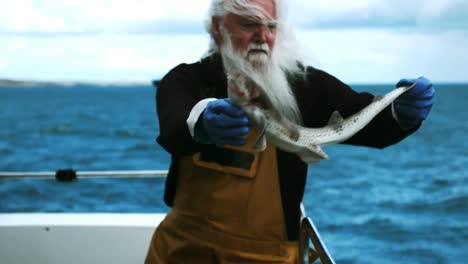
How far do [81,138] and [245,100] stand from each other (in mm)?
51969

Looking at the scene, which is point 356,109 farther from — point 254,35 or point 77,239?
point 77,239

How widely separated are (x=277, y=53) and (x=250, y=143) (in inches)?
12.9

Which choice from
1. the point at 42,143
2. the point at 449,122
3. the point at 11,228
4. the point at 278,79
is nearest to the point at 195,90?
the point at 278,79

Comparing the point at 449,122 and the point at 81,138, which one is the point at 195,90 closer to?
the point at 81,138

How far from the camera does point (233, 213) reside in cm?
233

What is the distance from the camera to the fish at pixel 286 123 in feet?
6.09

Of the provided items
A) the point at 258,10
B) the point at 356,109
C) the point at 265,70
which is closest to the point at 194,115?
the point at 265,70

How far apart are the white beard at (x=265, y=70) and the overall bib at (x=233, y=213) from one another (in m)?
0.17

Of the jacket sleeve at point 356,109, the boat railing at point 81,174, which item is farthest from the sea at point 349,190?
the jacket sleeve at point 356,109

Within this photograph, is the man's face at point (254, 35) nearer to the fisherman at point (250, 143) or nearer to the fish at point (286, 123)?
the fisherman at point (250, 143)

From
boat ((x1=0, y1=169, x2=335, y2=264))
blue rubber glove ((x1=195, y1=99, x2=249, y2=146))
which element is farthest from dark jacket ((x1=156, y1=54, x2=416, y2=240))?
boat ((x1=0, y1=169, x2=335, y2=264))

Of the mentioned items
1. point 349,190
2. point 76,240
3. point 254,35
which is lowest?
point 349,190

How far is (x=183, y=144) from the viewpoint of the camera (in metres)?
2.10

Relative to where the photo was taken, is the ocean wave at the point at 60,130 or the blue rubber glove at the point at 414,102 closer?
the blue rubber glove at the point at 414,102
